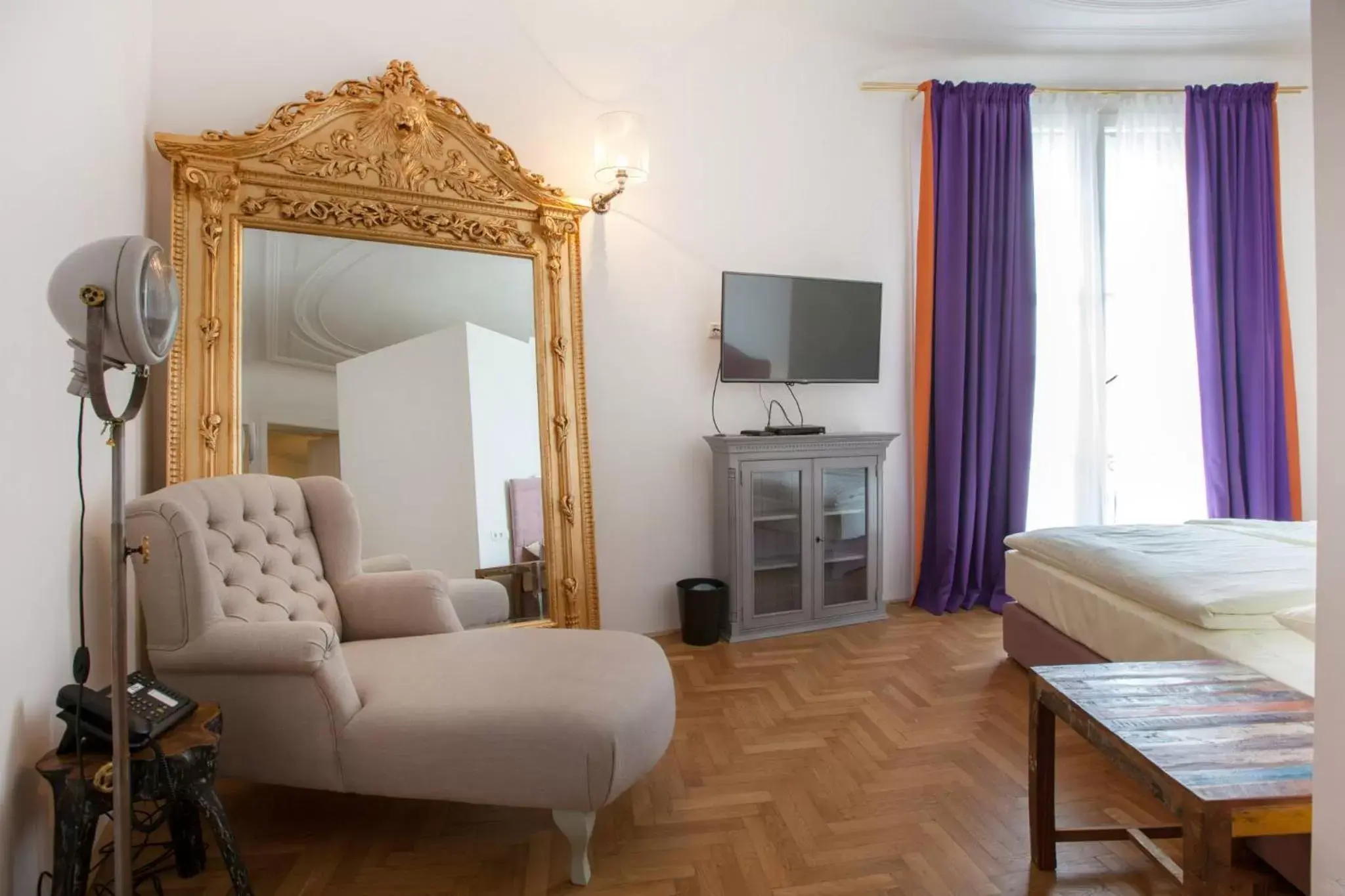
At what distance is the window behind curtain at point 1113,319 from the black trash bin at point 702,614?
6.37 ft

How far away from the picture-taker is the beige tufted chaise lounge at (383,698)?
165cm

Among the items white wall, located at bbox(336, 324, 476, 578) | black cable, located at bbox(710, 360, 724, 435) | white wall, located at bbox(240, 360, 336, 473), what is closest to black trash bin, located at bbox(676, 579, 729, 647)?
black cable, located at bbox(710, 360, 724, 435)

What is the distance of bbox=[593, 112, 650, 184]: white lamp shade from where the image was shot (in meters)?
3.14

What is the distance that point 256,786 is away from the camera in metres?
2.14

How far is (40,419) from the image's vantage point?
1.49 meters

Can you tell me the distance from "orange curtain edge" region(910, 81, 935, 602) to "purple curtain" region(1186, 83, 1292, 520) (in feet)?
5.04

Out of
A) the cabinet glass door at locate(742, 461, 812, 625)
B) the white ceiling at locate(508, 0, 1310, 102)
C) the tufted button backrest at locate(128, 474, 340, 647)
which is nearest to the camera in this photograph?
the tufted button backrest at locate(128, 474, 340, 647)

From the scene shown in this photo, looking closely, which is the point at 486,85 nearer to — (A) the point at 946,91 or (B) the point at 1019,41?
(A) the point at 946,91

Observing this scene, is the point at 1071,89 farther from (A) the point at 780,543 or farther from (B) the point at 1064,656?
(B) the point at 1064,656

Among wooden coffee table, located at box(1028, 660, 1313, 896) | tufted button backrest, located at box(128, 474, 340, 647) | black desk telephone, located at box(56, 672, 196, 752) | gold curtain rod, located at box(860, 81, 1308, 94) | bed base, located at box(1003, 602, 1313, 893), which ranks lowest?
bed base, located at box(1003, 602, 1313, 893)

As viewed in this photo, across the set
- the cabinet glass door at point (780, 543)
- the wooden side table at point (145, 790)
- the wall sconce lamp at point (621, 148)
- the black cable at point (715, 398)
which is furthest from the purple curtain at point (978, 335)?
the wooden side table at point (145, 790)

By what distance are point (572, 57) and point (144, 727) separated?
3.03 m

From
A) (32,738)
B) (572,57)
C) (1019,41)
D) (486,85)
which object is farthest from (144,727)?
(1019,41)

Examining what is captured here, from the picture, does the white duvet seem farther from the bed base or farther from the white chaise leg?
the white chaise leg
